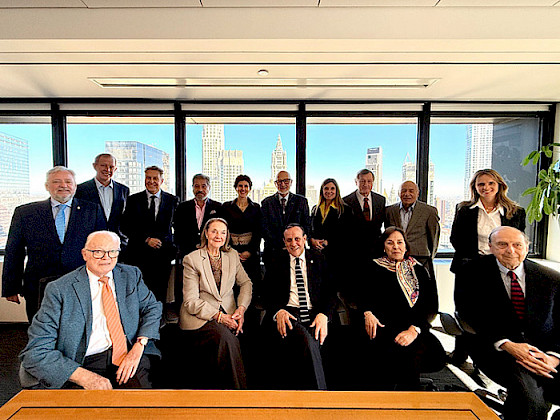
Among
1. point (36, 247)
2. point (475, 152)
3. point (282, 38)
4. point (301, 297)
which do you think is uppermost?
point (282, 38)

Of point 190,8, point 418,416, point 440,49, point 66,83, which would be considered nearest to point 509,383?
point 418,416

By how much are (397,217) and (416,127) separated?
1530 mm

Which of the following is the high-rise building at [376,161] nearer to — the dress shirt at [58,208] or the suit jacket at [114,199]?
the suit jacket at [114,199]

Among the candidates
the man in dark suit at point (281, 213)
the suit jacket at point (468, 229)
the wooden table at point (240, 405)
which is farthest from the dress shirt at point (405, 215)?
the wooden table at point (240, 405)

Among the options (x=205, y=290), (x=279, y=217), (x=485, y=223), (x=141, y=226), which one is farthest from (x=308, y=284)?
(x=141, y=226)

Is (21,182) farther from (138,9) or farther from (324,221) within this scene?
(324,221)

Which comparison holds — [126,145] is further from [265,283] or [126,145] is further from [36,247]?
[265,283]

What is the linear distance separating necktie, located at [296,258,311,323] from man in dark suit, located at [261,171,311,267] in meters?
0.73

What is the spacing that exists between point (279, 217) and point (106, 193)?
1.82m

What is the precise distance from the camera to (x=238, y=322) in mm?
2707

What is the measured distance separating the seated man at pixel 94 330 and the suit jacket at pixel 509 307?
7.11ft

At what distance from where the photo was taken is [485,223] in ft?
9.90

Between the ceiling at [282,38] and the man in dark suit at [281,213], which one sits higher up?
the ceiling at [282,38]

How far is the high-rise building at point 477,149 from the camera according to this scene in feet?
14.7
